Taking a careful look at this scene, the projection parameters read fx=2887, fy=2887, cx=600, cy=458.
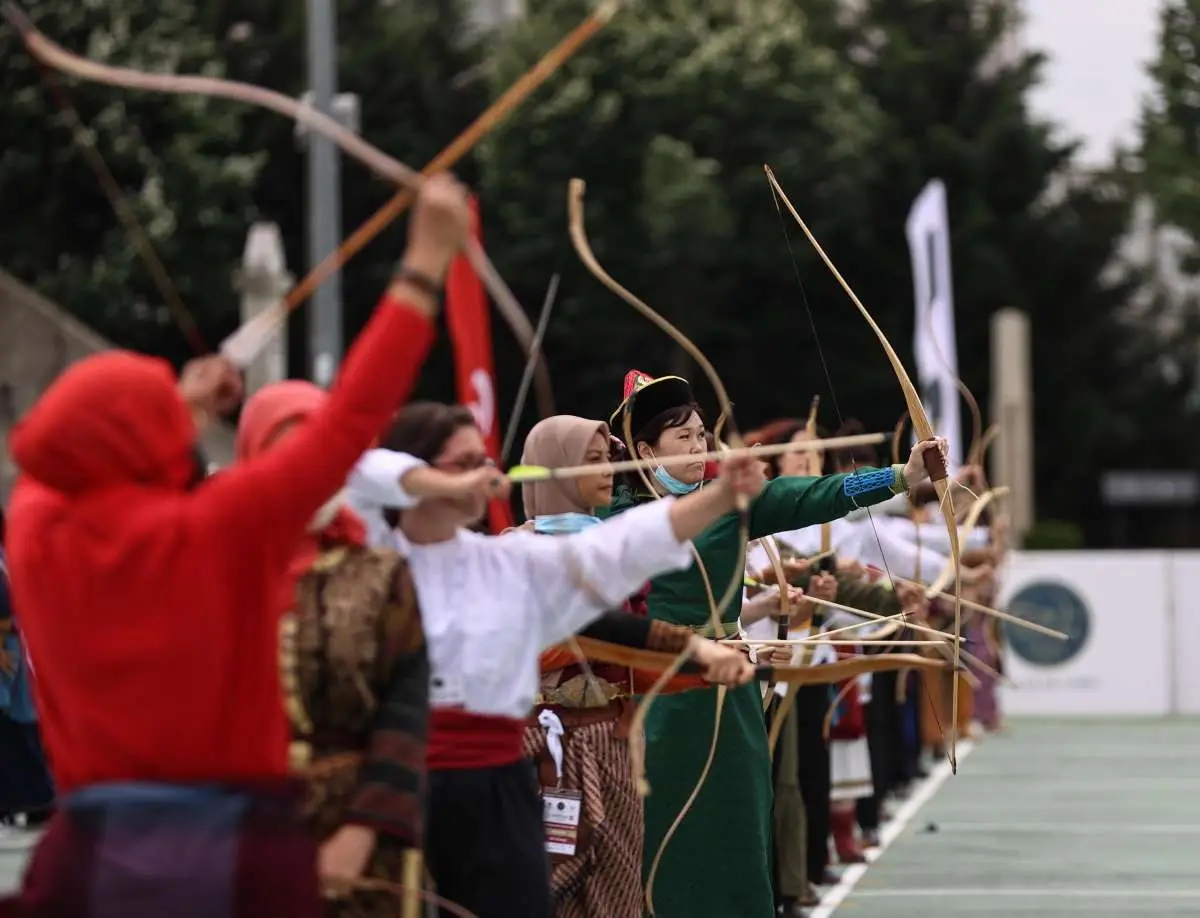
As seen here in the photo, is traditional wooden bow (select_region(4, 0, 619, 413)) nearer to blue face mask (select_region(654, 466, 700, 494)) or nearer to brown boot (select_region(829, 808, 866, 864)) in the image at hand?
blue face mask (select_region(654, 466, 700, 494))

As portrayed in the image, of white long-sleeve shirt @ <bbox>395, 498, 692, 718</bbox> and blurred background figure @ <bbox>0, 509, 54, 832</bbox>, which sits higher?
white long-sleeve shirt @ <bbox>395, 498, 692, 718</bbox>

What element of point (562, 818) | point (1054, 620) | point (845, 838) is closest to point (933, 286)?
point (1054, 620)

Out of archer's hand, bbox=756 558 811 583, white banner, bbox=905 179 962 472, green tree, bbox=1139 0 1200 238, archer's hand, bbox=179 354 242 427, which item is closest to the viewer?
archer's hand, bbox=179 354 242 427

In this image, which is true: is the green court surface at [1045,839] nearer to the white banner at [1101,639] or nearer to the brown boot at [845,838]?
the brown boot at [845,838]

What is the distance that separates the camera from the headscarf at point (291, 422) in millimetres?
4562

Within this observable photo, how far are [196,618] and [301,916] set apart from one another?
474 mm

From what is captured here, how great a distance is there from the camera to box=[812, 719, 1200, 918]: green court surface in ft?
35.7

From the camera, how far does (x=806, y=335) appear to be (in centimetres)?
4188

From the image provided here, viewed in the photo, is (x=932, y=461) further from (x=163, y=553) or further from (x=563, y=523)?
(x=163, y=553)

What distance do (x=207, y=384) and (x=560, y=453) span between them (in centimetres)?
257

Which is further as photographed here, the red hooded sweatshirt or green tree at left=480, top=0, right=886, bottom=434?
green tree at left=480, top=0, right=886, bottom=434

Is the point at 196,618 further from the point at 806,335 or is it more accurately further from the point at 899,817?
the point at 806,335

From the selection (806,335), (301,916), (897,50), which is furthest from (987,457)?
(301,916)

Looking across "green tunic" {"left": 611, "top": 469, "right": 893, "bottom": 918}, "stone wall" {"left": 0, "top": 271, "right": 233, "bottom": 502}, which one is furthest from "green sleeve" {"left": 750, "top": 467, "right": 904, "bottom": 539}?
"stone wall" {"left": 0, "top": 271, "right": 233, "bottom": 502}
